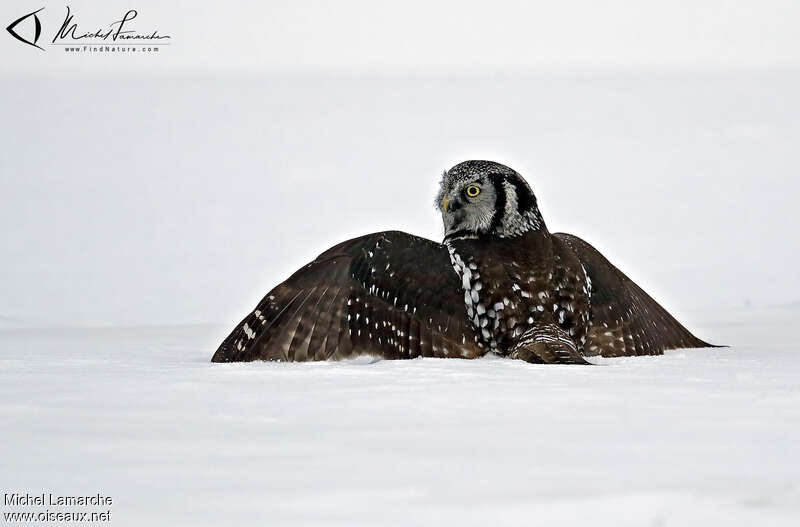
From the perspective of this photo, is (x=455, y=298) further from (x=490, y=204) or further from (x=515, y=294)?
(x=490, y=204)

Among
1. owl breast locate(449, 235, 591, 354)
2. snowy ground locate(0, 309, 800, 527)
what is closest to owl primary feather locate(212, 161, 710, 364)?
owl breast locate(449, 235, 591, 354)

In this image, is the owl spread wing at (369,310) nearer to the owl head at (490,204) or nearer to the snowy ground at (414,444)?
the owl head at (490,204)

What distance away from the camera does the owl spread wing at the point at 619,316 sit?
588 cm

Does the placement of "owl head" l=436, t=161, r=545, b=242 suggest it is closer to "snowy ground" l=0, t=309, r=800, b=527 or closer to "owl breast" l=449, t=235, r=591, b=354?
"owl breast" l=449, t=235, r=591, b=354

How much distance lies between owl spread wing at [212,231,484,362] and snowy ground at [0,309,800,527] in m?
1.05

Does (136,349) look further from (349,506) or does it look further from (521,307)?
(349,506)

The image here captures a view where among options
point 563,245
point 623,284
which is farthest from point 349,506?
point 623,284

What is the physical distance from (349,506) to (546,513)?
18.8 inches

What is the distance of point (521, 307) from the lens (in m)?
5.46

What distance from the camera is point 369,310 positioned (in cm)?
563

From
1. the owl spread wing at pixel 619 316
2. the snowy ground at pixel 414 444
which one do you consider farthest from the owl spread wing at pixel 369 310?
the snowy ground at pixel 414 444

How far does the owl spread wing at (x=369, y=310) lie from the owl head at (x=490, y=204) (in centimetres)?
34

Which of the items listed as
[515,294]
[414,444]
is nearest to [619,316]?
[515,294]

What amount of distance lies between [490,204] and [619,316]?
1.15 meters
